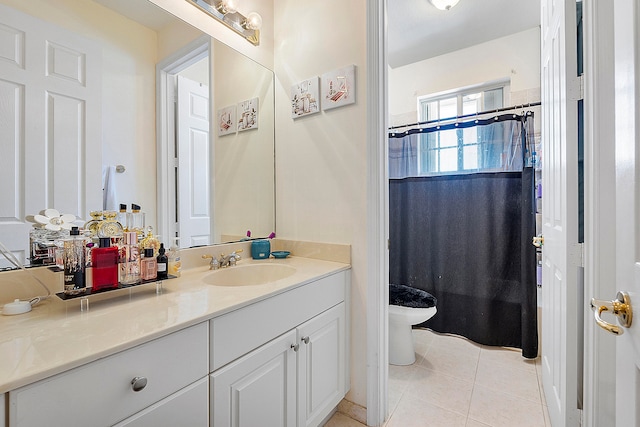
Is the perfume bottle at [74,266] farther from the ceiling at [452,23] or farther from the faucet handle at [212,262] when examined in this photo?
the ceiling at [452,23]

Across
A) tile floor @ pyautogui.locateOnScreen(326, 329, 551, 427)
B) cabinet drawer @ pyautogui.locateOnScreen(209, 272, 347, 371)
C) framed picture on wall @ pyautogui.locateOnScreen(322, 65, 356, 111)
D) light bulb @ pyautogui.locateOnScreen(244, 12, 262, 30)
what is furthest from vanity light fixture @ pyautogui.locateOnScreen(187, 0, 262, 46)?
tile floor @ pyautogui.locateOnScreen(326, 329, 551, 427)

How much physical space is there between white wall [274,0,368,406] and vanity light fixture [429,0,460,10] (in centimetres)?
89

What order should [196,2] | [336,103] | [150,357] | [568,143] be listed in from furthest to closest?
[336,103]
[196,2]
[568,143]
[150,357]

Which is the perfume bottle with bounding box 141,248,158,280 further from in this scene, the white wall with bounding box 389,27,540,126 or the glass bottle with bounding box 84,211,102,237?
the white wall with bounding box 389,27,540,126

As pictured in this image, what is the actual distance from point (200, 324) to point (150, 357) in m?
0.14

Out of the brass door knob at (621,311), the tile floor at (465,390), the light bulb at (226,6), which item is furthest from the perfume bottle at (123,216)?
the brass door knob at (621,311)

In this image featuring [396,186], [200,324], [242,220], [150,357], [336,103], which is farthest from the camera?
[396,186]

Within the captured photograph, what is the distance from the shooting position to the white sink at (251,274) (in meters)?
1.41

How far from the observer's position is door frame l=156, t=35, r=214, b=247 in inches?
52.3

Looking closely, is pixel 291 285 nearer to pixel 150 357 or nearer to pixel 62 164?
pixel 150 357

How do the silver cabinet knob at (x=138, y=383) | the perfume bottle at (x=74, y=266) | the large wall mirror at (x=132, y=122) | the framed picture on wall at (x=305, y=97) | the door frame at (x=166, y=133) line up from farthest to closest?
the framed picture on wall at (x=305, y=97) < the door frame at (x=166, y=133) < the large wall mirror at (x=132, y=122) < the perfume bottle at (x=74, y=266) < the silver cabinet knob at (x=138, y=383)

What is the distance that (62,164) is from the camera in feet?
3.35

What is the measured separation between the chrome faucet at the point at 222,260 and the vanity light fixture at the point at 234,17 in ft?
4.11

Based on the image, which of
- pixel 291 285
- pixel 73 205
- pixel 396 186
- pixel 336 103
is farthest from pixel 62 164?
pixel 396 186
